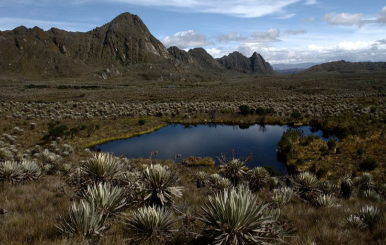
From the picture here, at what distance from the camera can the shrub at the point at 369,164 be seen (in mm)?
12820

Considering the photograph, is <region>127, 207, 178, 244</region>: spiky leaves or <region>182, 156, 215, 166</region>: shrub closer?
<region>127, 207, 178, 244</region>: spiky leaves

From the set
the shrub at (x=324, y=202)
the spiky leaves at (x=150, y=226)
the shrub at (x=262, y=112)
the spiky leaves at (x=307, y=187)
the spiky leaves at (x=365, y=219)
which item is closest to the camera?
the spiky leaves at (x=150, y=226)

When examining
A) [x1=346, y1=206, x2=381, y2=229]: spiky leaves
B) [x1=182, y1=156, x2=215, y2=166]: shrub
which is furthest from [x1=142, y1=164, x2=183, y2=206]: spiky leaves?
[x1=182, y1=156, x2=215, y2=166]: shrub

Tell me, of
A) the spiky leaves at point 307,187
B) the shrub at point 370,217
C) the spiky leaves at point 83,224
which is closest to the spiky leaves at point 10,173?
the spiky leaves at point 83,224

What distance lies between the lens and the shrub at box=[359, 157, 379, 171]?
12820 millimetres

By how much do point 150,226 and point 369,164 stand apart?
13410 mm

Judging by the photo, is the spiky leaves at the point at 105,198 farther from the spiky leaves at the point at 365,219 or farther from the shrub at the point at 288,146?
the shrub at the point at 288,146

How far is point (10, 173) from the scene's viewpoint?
22.6 ft

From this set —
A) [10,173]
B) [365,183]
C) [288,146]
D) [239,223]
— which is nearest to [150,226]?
[239,223]

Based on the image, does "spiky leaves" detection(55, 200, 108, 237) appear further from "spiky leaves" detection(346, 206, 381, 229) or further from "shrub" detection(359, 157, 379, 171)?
"shrub" detection(359, 157, 379, 171)

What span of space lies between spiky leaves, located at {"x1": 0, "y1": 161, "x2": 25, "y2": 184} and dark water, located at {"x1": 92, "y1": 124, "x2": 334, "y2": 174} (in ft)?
34.9

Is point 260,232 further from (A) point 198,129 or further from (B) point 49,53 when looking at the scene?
(B) point 49,53

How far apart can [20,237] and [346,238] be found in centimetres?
459

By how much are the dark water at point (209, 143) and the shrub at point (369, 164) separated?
13.1 ft
